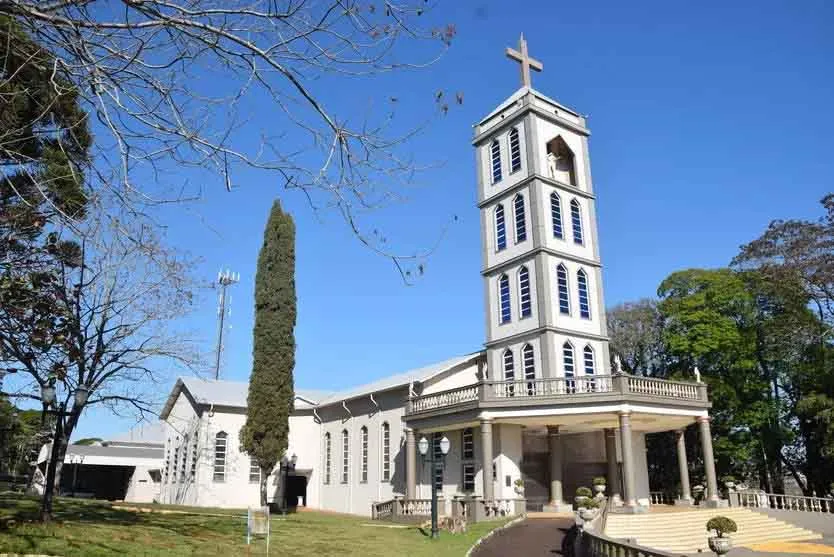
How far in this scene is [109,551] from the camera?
12.7 meters

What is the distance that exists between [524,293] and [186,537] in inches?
790

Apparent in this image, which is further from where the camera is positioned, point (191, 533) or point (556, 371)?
point (556, 371)

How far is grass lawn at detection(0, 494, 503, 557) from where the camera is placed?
13.0 m

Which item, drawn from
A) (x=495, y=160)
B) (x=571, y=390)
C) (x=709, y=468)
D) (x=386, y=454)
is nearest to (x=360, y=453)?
(x=386, y=454)

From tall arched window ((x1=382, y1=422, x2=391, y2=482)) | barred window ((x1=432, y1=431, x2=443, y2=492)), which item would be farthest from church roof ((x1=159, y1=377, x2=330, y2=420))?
barred window ((x1=432, y1=431, x2=443, y2=492))

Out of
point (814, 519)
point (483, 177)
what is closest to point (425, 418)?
point (483, 177)

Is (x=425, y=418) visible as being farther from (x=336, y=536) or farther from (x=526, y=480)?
(x=336, y=536)

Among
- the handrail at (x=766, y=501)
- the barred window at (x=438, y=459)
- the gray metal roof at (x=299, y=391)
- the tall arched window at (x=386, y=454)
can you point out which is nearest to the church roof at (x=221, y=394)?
the gray metal roof at (x=299, y=391)

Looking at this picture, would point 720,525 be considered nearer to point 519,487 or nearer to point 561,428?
point 519,487

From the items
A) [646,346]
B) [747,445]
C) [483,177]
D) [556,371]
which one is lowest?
[747,445]

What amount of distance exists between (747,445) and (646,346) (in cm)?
1019

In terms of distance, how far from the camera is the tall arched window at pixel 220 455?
3738 cm

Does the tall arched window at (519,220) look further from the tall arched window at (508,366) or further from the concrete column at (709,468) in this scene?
the concrete column at (709,468)

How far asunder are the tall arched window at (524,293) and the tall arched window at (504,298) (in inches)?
29.6
